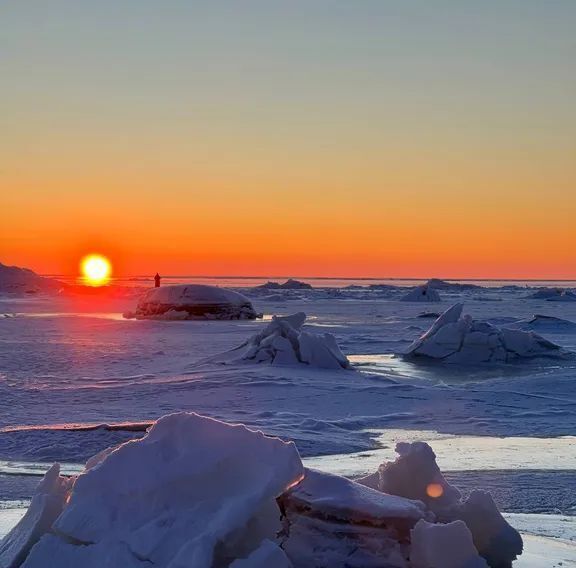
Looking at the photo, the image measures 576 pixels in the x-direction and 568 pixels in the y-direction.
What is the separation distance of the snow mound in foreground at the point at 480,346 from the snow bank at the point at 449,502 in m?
9.01

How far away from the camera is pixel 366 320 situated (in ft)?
71.7

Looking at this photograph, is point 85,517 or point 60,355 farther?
point 60,355

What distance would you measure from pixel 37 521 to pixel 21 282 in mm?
48310

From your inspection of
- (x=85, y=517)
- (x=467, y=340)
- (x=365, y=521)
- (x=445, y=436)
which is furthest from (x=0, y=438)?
(x=467, y=340)

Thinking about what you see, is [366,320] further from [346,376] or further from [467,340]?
[346,376]

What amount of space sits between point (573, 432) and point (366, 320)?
50.4 ft

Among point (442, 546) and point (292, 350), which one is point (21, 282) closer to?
point (292, 350)

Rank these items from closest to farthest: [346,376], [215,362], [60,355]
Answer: [346,376]
[215,362]
[60,355]

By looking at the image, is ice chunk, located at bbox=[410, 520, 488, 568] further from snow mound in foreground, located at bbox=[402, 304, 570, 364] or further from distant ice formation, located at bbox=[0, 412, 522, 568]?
snow mound in foreground, located at bbox=[402, 304, 570, 364]

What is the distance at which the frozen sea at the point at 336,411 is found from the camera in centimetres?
469

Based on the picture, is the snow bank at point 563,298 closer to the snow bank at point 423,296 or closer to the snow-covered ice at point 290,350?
the snow bank at point 423,296

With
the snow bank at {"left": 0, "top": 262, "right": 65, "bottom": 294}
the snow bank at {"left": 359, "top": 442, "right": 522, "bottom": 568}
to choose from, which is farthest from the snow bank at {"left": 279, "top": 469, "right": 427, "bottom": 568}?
the snow bank at {"left": 0, "top": 262, "right": 65, "bottom": 294}

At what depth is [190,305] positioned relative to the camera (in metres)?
21.9

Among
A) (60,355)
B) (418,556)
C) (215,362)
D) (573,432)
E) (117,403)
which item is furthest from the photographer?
(60,355)
